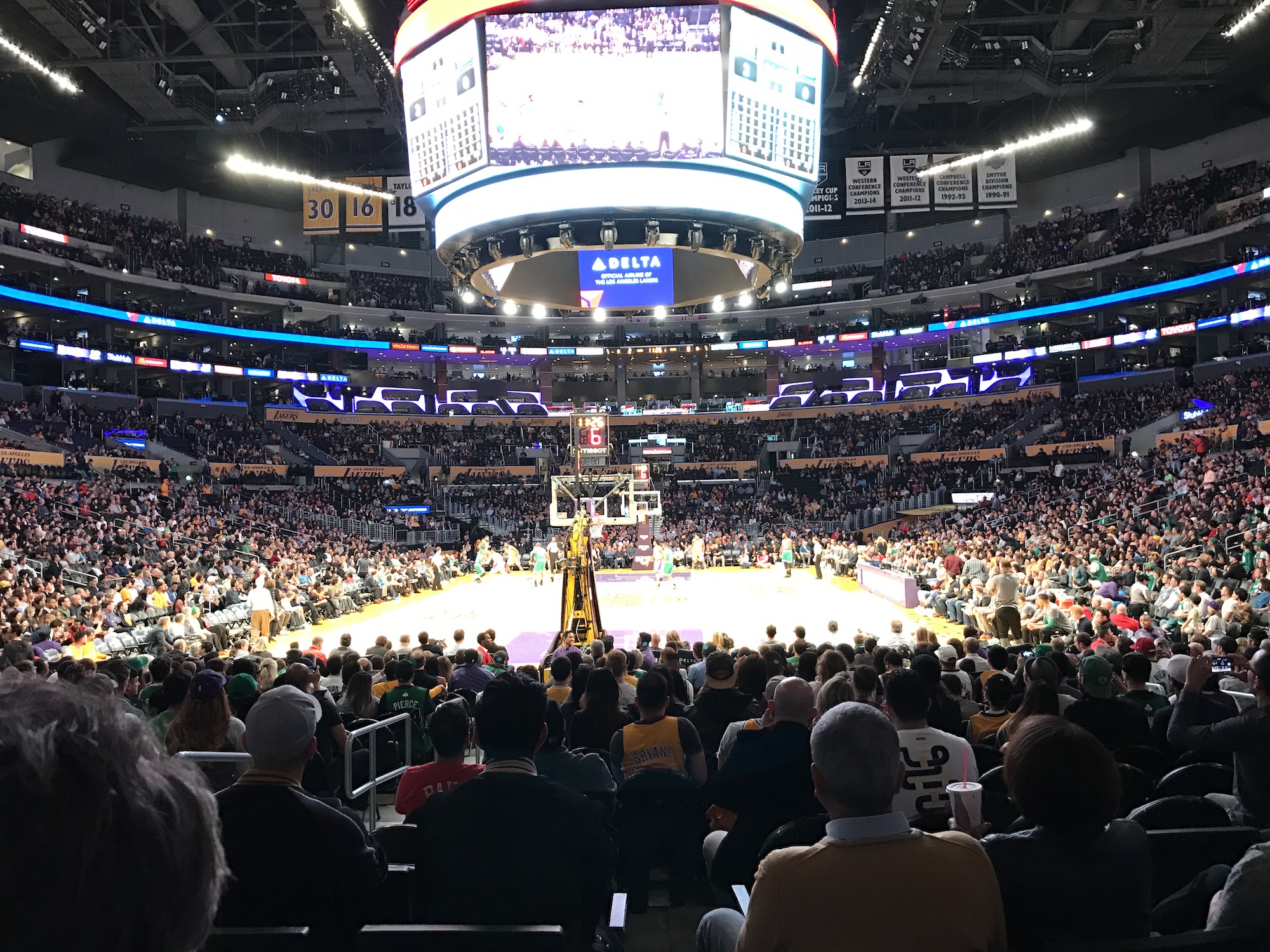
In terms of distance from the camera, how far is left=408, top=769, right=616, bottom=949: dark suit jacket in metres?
2.89

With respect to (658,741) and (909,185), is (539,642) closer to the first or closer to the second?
(658,741)

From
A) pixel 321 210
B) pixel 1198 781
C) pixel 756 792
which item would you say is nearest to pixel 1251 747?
pixel 1198 781

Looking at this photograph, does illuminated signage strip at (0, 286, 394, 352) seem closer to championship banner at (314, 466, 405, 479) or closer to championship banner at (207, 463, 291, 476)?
championship banner at (314, 466, 405, 479)

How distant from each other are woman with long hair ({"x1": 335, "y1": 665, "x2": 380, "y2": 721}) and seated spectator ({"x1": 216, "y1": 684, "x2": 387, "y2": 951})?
4686 millimetres

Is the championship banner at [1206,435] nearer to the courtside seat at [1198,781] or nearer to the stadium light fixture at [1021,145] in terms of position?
the stadium light fixture at [1021,145]

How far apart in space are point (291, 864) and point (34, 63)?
31423 mm

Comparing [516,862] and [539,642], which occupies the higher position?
[516,862]

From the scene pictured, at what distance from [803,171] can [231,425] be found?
40.1 metres

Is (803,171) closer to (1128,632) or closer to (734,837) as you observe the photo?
(1128,632)

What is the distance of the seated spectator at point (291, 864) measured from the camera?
8.74 ft

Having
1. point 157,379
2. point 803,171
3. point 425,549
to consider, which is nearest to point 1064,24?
point 803,171

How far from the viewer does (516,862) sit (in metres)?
2.91

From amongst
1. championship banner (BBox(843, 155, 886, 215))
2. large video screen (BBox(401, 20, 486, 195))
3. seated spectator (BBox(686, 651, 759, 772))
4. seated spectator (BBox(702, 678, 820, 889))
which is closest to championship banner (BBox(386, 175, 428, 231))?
championship banner (BBox(843, 155, 886, 215))

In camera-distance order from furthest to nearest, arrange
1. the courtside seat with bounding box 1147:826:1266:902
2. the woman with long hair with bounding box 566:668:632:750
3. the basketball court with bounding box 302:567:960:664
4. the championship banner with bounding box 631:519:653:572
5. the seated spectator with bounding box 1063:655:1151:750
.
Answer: the championship banner with bounding box 631:519:653:572 → the basketball court with bounding box 302:567:960:664 → the woman with long hair with bounding box 566:668:632:750 → the seated spectator with bounding box 1063:655:1151:750 → the courtside seat with bounding box 1147:826:1266:902
